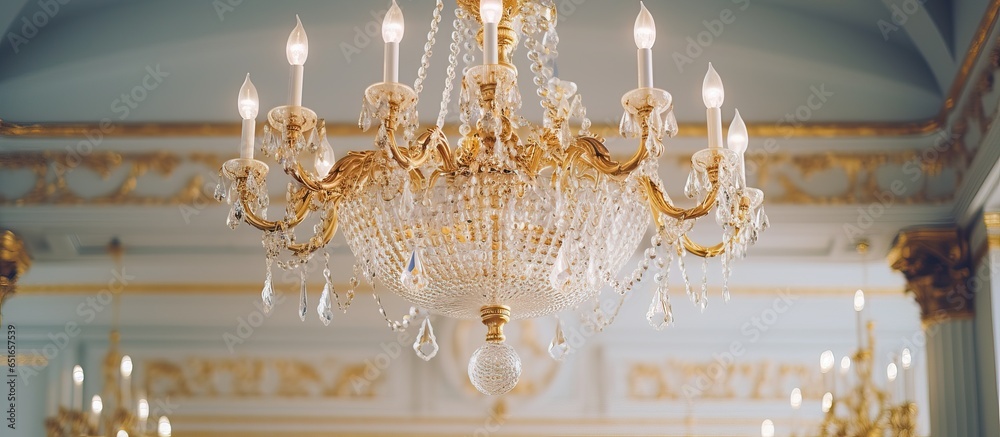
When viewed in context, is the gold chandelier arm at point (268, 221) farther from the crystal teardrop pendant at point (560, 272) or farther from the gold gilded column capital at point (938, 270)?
the gold gilded column capital at point (938, 270)

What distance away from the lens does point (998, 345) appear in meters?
4.09

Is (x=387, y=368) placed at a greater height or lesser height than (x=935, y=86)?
lesser

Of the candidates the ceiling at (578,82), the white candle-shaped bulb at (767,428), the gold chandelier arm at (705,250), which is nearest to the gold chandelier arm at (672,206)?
the gold chandelier arm at (705,250)

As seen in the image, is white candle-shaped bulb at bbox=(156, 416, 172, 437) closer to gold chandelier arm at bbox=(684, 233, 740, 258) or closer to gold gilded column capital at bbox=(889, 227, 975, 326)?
gold gilded column capital at bbox=(889, 227, 975, 326)

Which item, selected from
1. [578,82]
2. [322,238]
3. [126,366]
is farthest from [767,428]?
[322,238]

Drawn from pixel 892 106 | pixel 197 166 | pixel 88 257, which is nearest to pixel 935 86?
pixel 892 106

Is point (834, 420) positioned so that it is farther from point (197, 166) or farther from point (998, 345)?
point (197, 166)

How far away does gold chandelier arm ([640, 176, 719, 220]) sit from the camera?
2424 mm

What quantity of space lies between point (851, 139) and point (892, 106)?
0.60 feet

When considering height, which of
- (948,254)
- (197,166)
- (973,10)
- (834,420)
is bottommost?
(834,420)
